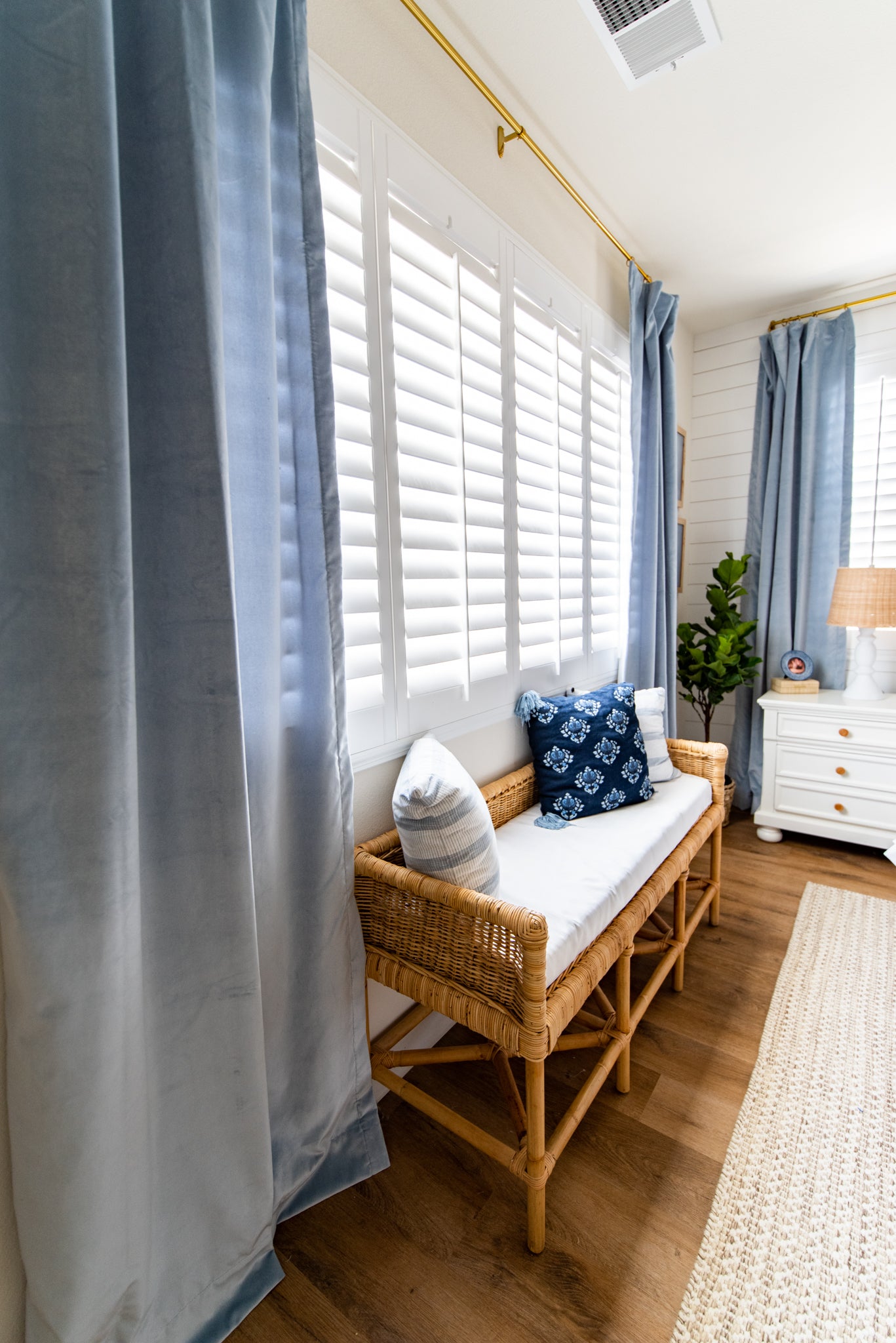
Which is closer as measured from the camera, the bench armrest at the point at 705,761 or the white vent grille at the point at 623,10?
the white vent grille at the point at 623,10

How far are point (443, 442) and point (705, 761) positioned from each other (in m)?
1.47

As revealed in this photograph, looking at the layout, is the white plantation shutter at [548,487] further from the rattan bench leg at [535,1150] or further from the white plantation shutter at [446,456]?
the rattan bench leg at [535,1150]

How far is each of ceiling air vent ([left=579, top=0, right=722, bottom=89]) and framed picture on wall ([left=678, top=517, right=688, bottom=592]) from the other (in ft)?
6.95

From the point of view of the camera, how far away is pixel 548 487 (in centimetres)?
201

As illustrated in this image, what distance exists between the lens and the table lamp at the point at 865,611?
8.59 ft

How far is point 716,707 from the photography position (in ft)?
11.5

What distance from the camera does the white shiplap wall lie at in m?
3.25

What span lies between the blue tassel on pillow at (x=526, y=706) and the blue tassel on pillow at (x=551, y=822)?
Result: 0.31m

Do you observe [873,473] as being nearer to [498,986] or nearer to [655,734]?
[655,734]

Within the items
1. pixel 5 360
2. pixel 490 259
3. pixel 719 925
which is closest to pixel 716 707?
pixel 719 925

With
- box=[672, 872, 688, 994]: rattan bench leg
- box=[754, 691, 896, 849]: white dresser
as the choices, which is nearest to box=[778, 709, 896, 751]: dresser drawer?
box=[754, 691, 896, 849]: white dresser

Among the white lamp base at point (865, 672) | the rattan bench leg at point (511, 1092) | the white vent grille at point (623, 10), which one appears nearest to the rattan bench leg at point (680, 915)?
the rattan bench leg at point (511, 1092)

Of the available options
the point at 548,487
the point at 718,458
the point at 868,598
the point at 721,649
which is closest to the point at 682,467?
the point at 718,458

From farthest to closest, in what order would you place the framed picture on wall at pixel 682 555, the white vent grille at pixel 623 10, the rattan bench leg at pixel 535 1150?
the framed picture on wall at pixel 682 555 < the white vent grille at pixel 623 10 < the rattan bench leg at pixel 535 1150
